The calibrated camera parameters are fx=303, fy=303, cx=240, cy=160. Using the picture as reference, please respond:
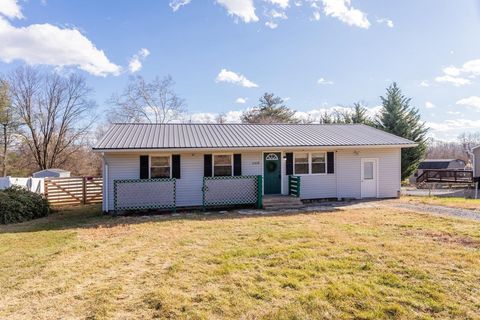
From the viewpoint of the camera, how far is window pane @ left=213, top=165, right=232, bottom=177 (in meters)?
12.2

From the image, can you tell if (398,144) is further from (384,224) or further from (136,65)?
(136,65)


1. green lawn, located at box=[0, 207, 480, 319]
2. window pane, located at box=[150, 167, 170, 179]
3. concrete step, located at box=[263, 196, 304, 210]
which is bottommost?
green lawn, located at box=[0, 207, 480, 319]

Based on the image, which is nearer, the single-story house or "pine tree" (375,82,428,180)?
the single-story house

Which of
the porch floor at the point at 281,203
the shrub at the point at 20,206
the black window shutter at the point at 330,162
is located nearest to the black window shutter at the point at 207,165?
the porch floor at the point at 281,203

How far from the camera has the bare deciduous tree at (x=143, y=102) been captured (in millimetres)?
33625

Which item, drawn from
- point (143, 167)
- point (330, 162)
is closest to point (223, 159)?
point (143, 167)

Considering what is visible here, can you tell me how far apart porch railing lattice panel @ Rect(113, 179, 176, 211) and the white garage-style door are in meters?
8.42

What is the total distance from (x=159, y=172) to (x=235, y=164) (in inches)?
118

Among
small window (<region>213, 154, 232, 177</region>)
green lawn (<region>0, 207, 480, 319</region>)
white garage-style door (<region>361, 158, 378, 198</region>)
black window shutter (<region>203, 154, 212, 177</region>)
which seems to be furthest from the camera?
white garage-style door (<region>361, 158, 378, 198</region>)

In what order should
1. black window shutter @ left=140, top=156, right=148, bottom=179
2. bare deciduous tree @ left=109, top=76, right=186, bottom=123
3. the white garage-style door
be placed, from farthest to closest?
bare deciduous tree @ left=109, top=76, right=186, bottom=123 → the white garage-style door → black window shutter @ left=140, top=156, right=148, bottom=179

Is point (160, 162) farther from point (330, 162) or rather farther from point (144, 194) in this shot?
point (330, 162)

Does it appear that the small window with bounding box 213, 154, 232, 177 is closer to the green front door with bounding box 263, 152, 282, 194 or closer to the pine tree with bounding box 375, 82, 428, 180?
the green front door with bounding box 263, 152, 282, 194

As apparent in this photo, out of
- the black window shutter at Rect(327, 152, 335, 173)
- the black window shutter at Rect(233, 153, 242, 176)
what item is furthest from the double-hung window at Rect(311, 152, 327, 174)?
the black window shutter at Rect(233, 153, 242, 176)

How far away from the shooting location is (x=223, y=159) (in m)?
12.3
